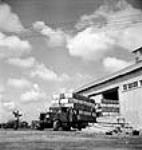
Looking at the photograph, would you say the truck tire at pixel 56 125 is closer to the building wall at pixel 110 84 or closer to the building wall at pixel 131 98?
the building wall at pixel 131 98

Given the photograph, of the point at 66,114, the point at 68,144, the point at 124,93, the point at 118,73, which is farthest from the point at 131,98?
the point at 68,144

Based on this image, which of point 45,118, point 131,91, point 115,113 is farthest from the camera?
point 115,113

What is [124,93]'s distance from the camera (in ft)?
75.4

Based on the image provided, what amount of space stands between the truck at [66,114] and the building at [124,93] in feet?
11.7

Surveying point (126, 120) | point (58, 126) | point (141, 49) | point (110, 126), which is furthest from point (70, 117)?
point (141, 49)

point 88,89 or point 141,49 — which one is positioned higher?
point 141,49

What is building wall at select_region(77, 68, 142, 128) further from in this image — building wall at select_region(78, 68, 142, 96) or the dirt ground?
the dirt ground

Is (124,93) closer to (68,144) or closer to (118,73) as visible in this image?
(118,73)

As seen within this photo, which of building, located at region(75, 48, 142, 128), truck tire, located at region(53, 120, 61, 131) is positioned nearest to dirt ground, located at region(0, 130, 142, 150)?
truck tire, located at region(53, 120, 61, 131)

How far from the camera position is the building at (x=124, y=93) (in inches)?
824

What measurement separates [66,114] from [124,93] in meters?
6.60

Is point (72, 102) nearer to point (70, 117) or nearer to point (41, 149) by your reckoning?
point (70, 117)

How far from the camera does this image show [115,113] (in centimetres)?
2500

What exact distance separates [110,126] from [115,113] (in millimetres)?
6350
